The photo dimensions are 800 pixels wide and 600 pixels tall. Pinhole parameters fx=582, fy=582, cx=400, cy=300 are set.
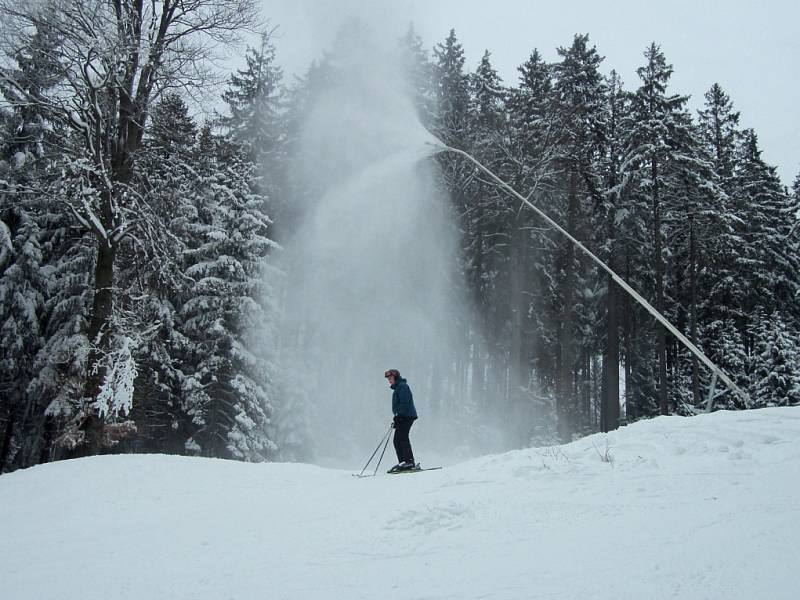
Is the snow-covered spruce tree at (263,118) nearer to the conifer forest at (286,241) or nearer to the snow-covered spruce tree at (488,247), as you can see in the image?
the conifer forest at (286,241)

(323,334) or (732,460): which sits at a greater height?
(323,334)

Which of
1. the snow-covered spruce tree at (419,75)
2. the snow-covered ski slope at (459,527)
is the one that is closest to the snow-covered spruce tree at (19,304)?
the snow-covered ski slope at (459,527)

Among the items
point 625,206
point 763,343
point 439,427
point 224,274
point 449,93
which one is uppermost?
point 449,93

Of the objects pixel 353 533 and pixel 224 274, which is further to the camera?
pixel 224 274

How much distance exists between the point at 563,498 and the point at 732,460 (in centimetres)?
203

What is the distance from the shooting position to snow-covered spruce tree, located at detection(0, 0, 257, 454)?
1151 centimetres

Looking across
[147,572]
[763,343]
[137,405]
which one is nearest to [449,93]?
[763,343]

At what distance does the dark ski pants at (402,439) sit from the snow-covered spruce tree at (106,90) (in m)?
6.09

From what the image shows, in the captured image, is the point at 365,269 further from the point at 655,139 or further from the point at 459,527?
the point at 459,527

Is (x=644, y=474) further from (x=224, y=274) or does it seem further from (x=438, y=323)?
(x=438, y=323)

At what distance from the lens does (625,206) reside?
2723cm

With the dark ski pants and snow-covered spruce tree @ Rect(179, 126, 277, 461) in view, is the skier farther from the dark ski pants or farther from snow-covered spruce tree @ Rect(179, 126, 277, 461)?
snow-covered spruce tree @ Rect(179, 126, 277, 461)

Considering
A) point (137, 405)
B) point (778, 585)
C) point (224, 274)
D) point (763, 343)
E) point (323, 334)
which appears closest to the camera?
point (778, 585)

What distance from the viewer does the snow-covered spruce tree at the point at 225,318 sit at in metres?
20.2
